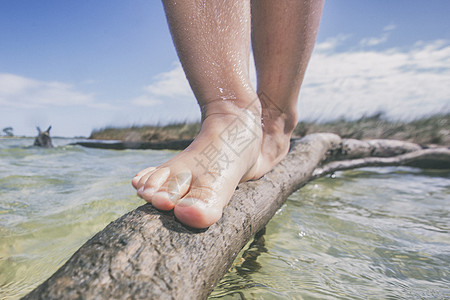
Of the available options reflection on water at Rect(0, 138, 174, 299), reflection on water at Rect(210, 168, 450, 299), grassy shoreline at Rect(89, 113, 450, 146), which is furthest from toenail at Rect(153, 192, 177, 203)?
grassy shoreline at Rect(89, 113, 450, 146)

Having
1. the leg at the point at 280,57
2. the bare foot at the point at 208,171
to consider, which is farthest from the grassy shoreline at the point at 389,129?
the bare foot at the point at 208,171

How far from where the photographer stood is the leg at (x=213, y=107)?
92cm

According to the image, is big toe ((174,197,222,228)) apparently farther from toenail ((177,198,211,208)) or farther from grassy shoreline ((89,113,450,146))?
grassy shoreline ((89,113,450,146))

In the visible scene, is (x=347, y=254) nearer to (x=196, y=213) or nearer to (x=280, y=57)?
(x=196, y=213)

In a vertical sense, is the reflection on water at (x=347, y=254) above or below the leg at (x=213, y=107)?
below

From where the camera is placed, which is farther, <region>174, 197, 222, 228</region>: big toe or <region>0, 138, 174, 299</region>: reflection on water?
<region>0, 138, 174, 299</region>: reflection on water

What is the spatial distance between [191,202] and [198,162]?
238mm

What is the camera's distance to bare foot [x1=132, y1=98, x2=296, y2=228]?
816 millimetres

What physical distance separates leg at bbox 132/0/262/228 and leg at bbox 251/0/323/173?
38 cm

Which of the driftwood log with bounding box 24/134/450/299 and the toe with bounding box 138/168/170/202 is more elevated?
the toe with bounding box 138/168/170/202

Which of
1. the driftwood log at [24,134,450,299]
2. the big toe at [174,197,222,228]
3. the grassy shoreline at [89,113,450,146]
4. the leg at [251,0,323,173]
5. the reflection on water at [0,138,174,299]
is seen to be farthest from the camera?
the grassy shoreline at [89,113,450,146]

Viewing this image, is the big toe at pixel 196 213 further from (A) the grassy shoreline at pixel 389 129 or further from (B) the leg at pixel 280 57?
(A) the grassy shoreline at pixel 389 129

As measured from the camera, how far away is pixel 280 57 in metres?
1.53

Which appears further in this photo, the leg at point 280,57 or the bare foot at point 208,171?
the leg at point 280,57
